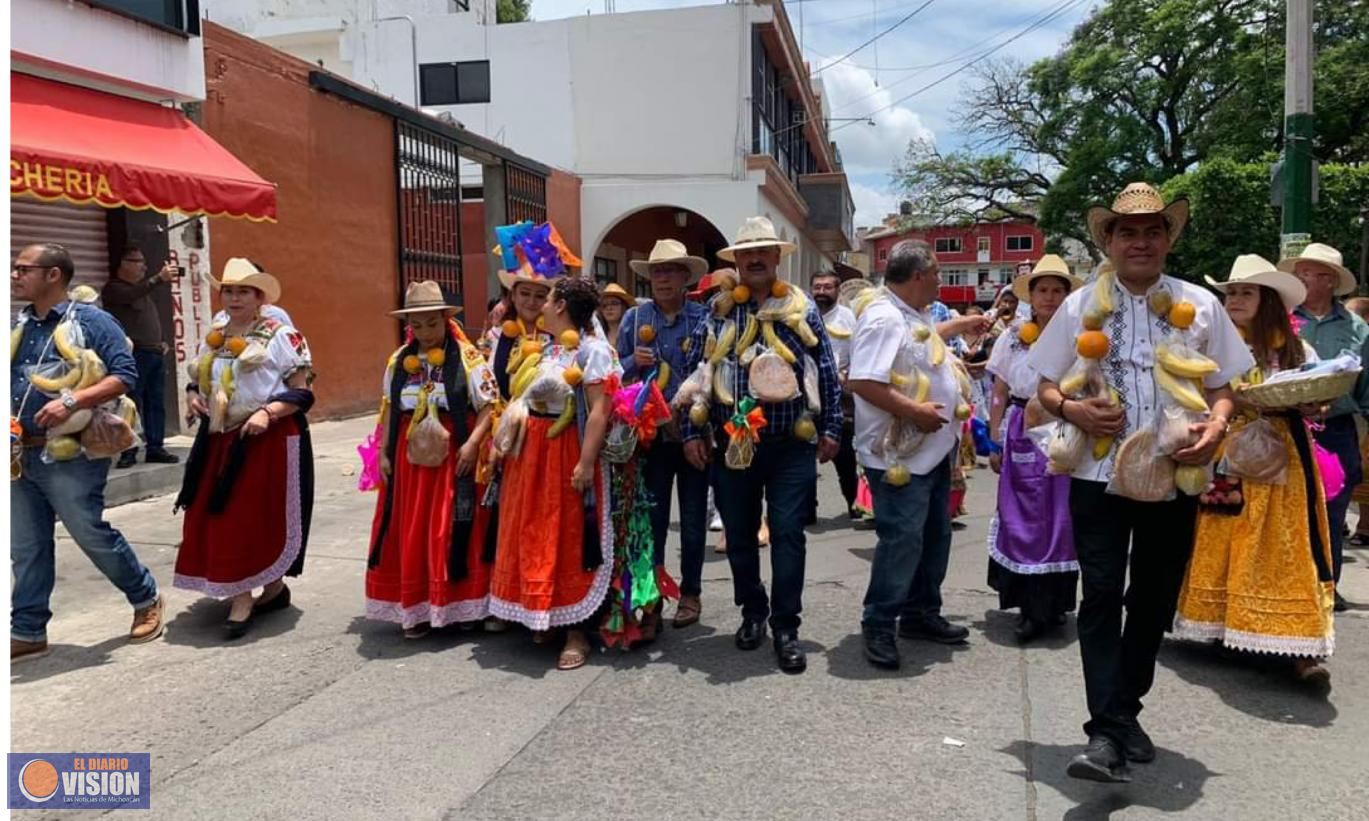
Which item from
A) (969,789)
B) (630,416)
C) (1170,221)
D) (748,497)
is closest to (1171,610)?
(969,789)

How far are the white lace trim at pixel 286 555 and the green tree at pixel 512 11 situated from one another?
107ft

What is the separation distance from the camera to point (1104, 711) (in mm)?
3139

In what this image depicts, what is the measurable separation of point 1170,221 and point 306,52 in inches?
913

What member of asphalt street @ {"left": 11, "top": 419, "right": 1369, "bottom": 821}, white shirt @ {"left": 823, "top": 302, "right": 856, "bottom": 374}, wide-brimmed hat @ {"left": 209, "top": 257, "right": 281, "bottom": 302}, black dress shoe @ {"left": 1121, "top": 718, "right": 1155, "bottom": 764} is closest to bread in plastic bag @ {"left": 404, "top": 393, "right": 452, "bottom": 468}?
asphalt street @ {"left": 11, "top": 419, "right": 1369, "bottom": 821}

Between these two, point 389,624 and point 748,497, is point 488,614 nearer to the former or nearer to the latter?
point 389,624

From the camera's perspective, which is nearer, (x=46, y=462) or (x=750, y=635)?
(x=46, y=462)

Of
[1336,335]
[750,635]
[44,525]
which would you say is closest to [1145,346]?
[750,635]

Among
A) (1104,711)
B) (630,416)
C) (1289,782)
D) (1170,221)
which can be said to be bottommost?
(1289,782)

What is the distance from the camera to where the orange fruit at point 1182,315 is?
3061 millimetres

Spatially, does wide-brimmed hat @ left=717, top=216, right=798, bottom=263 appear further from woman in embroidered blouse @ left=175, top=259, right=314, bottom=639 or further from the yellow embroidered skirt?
woman in embroidered blouse @ left=175, top=259, right=314, bottom=639

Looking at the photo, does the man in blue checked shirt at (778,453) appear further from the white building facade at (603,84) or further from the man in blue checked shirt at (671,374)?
the white building facade at (603,84)

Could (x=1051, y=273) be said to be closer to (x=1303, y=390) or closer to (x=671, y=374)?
(x=1303, y=390)

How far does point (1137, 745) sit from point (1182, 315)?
1.48 meters

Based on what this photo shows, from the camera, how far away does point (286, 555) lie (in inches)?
194
